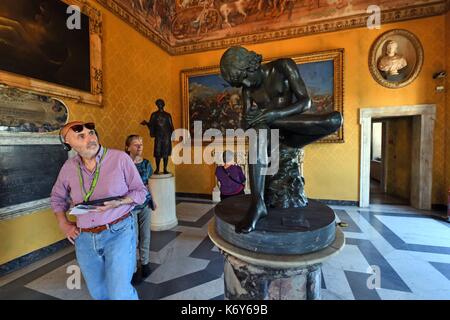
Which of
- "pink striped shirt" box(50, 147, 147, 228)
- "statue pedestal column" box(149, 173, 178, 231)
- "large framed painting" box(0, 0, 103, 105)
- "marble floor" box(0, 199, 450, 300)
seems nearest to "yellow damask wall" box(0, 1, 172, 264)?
"large framed painting" box(0, 0, 103, 105)

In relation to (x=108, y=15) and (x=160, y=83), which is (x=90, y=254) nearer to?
(x=108, y=15)

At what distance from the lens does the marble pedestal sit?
3.74 feet

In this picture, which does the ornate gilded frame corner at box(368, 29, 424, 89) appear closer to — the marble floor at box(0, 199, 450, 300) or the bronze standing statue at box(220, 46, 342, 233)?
the marble floor at box(0, 199, 450, 300)

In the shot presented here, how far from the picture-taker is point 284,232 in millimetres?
1135

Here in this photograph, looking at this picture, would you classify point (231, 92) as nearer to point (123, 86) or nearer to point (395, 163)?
point (123, 86)

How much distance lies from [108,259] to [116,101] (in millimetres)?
4064

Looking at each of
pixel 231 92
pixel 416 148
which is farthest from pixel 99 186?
pixel 416 148

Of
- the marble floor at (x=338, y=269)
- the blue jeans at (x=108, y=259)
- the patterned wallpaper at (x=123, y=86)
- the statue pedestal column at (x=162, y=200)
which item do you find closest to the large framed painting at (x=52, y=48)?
the patterned wallpaper at (x=123, y=86)

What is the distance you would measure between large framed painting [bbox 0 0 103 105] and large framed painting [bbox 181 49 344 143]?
2903mm

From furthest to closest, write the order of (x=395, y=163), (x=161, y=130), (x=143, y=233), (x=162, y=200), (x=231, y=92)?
(x=395, y=163) < (x=231, y=92) < (x=161, y=130) < (x=162, y=200) < (x=143, y=233)

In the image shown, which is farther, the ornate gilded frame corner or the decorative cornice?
the ornate gilded frame corner

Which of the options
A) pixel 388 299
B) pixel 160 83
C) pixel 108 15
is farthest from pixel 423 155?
pixel 108 15

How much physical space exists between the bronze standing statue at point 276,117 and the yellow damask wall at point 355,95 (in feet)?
15.2

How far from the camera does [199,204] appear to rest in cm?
602
